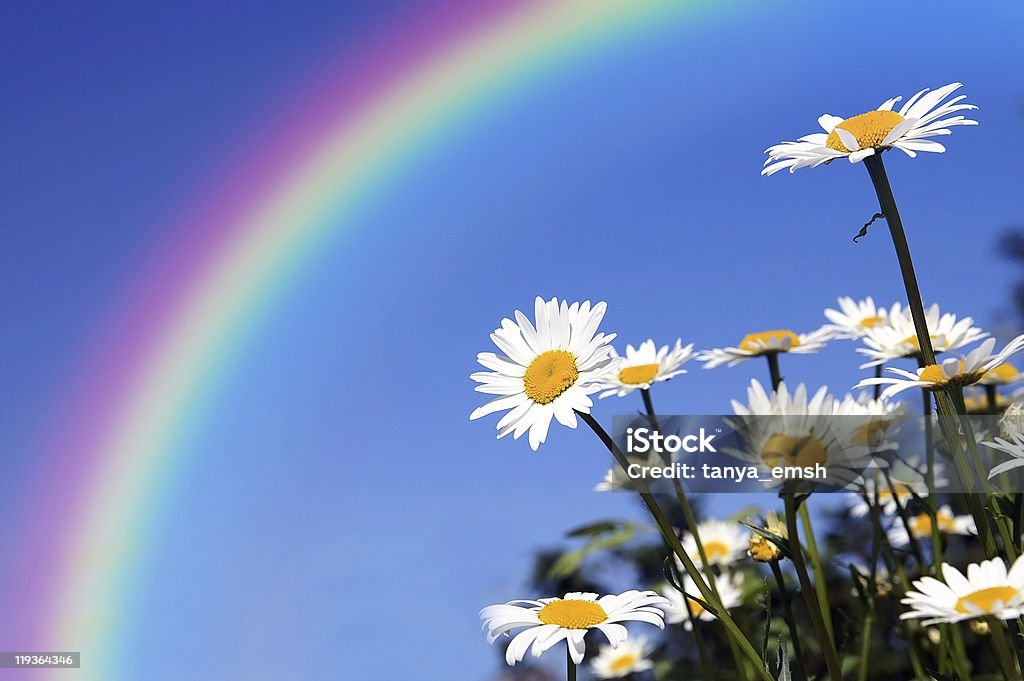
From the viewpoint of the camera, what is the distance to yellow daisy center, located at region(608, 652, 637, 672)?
47.8 inches

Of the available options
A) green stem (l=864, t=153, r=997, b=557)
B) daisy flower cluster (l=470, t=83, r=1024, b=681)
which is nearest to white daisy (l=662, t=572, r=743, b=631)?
daisy flower cluster (l=470, t=83, r=1024, b=681)


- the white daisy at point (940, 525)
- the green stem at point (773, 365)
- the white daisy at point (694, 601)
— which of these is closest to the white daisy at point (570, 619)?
the white daisy at point (694, 601)

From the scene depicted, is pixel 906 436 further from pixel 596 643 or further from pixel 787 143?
pixel 596 643

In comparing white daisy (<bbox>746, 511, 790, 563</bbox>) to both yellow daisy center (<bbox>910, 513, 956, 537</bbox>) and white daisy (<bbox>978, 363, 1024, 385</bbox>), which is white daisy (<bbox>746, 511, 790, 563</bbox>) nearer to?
white daisy (<bbox>978, 363, 1024, 385</bbox>)

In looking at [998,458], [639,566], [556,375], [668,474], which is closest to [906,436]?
[998,458]

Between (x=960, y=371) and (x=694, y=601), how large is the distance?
0.31 metres

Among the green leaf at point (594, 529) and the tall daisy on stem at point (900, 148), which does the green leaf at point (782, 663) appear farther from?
the green leaf at point (594, 529)

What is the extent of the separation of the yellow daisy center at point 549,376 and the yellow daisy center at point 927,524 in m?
0.69

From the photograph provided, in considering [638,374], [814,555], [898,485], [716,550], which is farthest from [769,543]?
[716,550]

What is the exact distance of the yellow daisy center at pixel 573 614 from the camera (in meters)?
0.52

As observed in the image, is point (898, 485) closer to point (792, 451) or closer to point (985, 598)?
point (792, 451)

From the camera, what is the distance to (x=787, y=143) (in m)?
0.61

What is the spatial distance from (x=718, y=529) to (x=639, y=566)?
564 mm

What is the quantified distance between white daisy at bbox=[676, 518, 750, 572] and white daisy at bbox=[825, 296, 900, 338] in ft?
0.82
